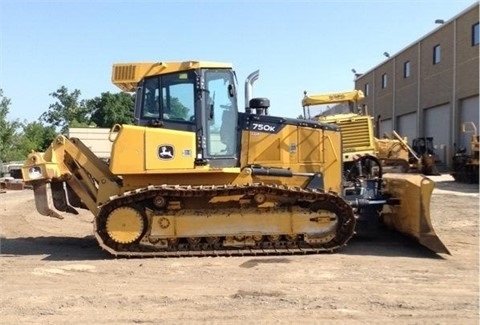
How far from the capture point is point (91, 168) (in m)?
9.70

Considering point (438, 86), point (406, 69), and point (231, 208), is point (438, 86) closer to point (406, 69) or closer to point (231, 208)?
point (406, 69)

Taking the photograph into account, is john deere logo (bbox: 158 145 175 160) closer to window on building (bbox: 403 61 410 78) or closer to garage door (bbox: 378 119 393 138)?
window on building (bbox: 403 61 410 78)

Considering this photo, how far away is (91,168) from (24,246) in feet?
7.12

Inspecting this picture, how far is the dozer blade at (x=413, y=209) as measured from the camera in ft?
29.2

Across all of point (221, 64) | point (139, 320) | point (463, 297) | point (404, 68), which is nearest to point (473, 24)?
point (404, 68)

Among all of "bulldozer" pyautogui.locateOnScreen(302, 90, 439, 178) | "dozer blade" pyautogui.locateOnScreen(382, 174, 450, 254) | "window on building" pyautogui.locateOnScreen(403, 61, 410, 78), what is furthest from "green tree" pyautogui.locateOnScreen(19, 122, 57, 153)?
"dozer blade" pyautogui.locateOnScreen(382, 174, 450, 254)

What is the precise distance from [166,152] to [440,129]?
109 feet

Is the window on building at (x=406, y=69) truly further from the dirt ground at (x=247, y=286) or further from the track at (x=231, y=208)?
the track at (x=231, y=208)

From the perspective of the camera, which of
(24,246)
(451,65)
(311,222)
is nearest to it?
(311,222)

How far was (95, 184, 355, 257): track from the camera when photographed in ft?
29.2

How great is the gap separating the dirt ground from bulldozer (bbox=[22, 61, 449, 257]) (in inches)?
17.6

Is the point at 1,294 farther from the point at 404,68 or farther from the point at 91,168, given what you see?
the point at 404,68

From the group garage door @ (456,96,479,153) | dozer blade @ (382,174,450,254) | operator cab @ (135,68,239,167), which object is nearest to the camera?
dozer blade @ (382,174,450,254)

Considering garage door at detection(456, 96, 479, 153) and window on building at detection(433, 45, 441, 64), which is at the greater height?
window on building at detection(433, 45, 441, 64)
